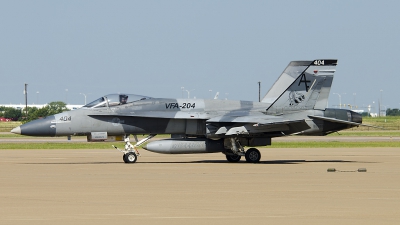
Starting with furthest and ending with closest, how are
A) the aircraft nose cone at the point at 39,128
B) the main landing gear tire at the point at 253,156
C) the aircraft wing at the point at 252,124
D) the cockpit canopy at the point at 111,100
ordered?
the main landing gear tire at the point at 253,156
the cockpit canopy at the point at 111,100
the aircraft wing at the point at 252,124
the aircraft nose cone at the point at 39,128

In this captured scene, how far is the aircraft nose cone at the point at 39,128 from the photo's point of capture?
24344mm

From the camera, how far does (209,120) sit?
25.7 meters

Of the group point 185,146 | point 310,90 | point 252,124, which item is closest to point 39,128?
point 185,146

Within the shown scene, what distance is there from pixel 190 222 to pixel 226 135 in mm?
14816

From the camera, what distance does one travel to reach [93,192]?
48.9 ft

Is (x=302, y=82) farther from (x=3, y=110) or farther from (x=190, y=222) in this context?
(x=3, y=110)

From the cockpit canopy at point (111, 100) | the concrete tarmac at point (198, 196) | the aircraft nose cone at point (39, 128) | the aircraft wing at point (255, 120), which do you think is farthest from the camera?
the cockpit canopy at point (111, 100)

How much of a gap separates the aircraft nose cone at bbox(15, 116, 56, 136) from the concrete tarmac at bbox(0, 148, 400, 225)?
2426mm

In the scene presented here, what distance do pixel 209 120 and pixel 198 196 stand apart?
11.7 metres

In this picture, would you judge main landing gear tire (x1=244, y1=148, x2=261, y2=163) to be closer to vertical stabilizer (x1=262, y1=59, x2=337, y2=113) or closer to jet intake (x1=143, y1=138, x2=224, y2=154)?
jet intake (x1=143, y1=138, x2=224, y2=154)

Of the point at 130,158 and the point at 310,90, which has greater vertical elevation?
the point at 310,90

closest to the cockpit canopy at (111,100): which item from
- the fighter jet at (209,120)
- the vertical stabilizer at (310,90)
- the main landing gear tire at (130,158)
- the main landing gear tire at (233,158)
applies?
the fighter jet at (209,120)

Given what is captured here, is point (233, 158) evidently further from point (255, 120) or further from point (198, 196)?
point (198, 196)

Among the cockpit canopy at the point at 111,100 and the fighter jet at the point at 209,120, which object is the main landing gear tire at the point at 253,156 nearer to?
the fighter jet at the point at 209,120
